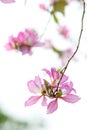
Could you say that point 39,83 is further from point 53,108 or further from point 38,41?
point 38,41

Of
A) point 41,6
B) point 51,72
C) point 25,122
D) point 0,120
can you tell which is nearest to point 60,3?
point 41,6

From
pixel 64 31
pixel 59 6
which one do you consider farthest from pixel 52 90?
pixel 64 31

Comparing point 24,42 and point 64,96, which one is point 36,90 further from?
point 24,42

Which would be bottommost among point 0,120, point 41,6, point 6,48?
point 6,48

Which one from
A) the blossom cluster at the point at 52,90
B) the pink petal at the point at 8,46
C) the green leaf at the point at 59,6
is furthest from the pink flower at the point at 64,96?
the pink petal at the point at 8,46

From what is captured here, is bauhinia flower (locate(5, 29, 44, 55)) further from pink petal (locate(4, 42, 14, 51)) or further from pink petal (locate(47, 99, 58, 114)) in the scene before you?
pink petal (locate(47, 99, 58, 114))

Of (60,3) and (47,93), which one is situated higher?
(60,3)
